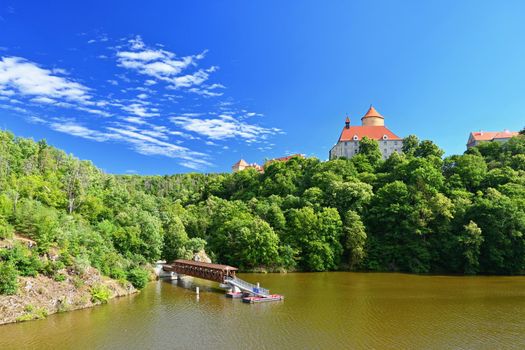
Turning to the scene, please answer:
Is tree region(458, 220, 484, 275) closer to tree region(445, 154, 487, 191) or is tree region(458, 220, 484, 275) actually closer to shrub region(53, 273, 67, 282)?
tree region(445, 154, 487, 191)

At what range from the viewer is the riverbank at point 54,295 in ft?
78.4

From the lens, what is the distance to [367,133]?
93.6 m

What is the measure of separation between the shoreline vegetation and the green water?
5.08 meters

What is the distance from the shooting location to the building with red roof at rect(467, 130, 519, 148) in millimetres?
92688

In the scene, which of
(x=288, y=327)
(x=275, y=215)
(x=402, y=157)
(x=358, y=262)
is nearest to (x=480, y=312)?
(x=288, y=327)

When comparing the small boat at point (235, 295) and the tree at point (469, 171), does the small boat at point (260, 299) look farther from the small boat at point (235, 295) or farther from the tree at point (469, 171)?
the tree at point (469, 171)

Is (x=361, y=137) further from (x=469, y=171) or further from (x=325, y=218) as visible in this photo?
(x=325, y=218)

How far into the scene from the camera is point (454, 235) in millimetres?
53469

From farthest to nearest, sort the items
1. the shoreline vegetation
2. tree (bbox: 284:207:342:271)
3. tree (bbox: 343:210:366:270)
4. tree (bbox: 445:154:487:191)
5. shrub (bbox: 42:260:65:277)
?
1. tree (bbox: 445:154:487:191)
2. tree (bbox: 343:210:366:270)
3. tree (bbox: 284:207:342:271)
4. the shoreline vegetation
5. shrub (bbox: 42:260:65:277)

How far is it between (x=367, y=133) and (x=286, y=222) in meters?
44.6

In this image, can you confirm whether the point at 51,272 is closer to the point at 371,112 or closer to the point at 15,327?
the point at 15,327

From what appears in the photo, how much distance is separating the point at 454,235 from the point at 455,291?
61.7 feet

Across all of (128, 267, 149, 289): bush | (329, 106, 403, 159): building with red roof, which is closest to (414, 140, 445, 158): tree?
(329, 106, 403, 159): building with red roof

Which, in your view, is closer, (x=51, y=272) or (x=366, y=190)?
(x=51, y=272)
